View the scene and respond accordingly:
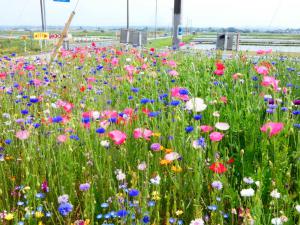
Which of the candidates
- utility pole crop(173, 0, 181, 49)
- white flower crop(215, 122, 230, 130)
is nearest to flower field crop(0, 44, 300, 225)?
white flower crop(215, 122, 230, 130)

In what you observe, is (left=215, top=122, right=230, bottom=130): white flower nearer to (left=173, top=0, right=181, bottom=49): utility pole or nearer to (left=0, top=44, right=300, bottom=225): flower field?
(left=0, top=44, right=300, bottom=225): flower field

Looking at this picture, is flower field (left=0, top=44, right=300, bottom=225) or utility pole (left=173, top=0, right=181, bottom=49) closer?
flower field (left=0, top=44, right=300, bottom=225)

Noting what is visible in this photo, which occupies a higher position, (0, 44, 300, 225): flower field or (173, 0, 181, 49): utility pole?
(173, 0, 181, 49): utility pole

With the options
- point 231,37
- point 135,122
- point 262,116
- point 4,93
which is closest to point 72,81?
point 4,93

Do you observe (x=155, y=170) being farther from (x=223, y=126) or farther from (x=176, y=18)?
(x=176, y=18)

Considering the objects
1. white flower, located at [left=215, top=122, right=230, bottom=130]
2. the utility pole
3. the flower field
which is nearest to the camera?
the flower field

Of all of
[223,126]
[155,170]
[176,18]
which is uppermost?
[176,18]

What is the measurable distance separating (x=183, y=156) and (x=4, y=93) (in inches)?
93.4

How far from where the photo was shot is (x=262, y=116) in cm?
311

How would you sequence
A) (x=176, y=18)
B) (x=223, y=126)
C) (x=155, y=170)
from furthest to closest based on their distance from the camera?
(x=176, y=18) → (x=155, y=170) → (x=223, y=126)

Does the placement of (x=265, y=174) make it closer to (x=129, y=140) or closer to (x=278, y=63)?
(x=129, y=140)

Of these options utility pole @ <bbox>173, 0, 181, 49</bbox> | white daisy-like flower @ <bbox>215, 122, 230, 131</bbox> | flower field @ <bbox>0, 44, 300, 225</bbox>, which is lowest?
flower field @ <bbox>0, 44, 300, 225</bbox>

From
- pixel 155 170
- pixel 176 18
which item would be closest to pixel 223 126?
pixel 155 170

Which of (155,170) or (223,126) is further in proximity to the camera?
(155,170)
